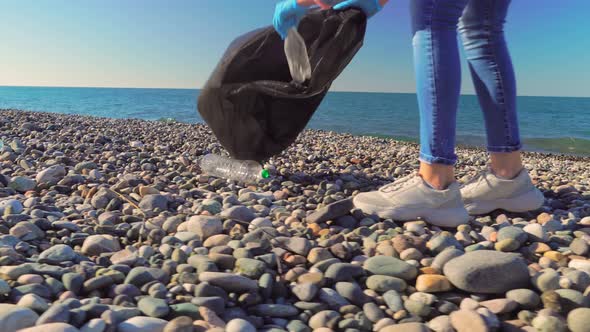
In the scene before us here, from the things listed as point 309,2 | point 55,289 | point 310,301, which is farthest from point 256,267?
point 309,2

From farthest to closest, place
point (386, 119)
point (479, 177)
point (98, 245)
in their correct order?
point (386, 119), point (479, 177), point (98, 245)

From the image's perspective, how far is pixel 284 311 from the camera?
1298mm

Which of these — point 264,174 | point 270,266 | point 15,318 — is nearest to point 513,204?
point 270,266

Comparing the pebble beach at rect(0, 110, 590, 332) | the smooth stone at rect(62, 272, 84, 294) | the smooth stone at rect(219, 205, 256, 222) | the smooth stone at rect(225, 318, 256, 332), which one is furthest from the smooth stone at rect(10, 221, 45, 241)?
the smooth stone at rect(225, 318, 256, 332)

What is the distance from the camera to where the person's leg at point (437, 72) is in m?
2.01

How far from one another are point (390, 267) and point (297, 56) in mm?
1241

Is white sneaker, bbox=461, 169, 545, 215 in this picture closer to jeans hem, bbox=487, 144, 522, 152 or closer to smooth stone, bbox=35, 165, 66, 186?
jeans hem, bbox=487, 144, 522, 152

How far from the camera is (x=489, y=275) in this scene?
1.41 metres

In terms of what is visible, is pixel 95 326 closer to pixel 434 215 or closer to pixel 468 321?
pixel 468 321

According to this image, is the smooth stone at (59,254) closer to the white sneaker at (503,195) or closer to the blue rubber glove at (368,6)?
the blue rubber glove at (368,6)

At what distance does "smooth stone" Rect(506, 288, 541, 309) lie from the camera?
1.32 m

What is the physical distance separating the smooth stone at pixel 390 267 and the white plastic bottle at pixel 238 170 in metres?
1.54

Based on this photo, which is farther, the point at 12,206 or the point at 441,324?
the point at 12,206

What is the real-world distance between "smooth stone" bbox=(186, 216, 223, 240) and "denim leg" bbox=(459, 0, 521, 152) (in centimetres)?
148
